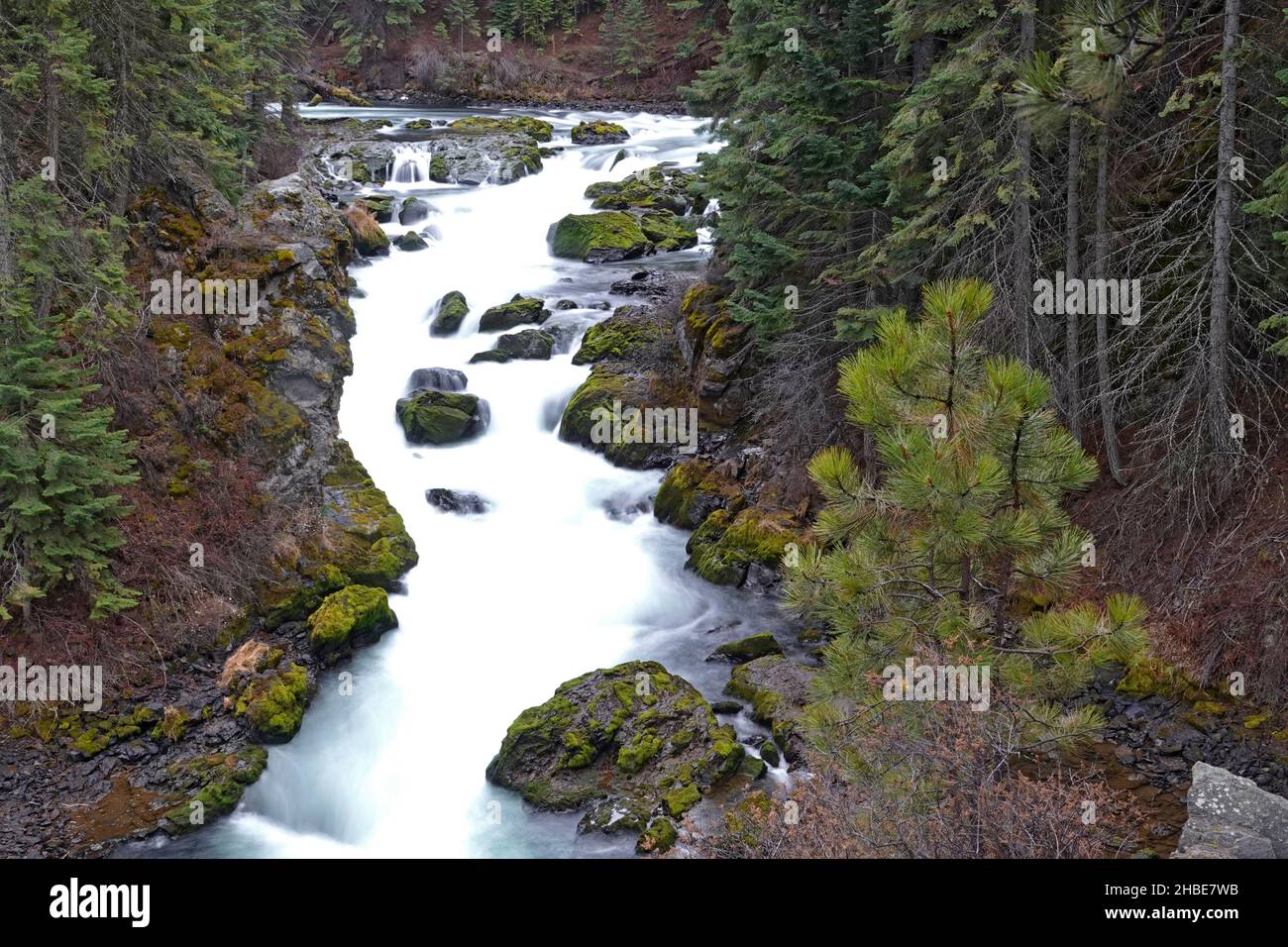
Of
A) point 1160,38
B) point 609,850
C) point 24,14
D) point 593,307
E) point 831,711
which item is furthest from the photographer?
point 593,307

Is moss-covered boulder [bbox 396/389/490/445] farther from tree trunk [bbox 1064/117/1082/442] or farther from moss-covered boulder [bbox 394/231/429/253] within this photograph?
tree trunk [bbox 1064/117/1082/442]

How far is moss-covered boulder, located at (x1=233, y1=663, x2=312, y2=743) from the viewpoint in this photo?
11.5m

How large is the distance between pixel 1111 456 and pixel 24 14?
1600 cm

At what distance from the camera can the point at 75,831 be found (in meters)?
9.70

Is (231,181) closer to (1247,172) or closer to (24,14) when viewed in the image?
(24,14)

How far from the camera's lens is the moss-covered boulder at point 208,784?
1009 cm

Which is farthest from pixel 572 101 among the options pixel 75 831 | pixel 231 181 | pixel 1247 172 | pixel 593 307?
pixel 75 831

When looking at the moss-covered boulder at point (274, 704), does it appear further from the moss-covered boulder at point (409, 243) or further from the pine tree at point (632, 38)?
the pine tree at point (632, 38)

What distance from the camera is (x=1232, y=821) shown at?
646 cm

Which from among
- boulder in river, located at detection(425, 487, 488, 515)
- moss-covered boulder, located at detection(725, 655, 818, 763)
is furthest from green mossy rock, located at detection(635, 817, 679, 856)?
boulder in river, located at detection(425, 487, 488, 515)

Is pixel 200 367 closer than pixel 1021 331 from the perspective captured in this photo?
No

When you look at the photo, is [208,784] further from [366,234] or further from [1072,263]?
[366,234]

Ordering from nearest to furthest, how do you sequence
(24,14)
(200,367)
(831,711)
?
(831,711), (24,14), (200,367)

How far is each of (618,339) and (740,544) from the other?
283 inches
